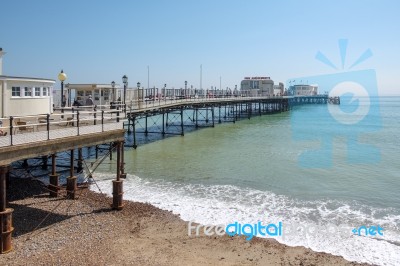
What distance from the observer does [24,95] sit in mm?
14344

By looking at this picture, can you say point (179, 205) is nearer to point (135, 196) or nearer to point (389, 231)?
point (135, 196)

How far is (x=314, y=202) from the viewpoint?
51.3ft

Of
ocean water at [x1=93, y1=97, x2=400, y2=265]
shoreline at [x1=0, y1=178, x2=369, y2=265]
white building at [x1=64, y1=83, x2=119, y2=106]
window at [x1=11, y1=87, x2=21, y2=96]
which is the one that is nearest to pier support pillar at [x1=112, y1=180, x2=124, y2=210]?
shoreline at [x1=0, y1=178, x2=369, y2=265]

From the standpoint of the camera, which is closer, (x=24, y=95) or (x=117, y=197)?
(x=117, y=197)

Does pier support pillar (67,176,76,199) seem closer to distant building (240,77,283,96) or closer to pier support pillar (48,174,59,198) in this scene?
pier support pillar (48,174,59,198)

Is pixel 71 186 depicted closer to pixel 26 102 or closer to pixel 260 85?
pixel 26 102

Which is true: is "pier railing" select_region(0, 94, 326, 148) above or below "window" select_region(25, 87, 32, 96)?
below

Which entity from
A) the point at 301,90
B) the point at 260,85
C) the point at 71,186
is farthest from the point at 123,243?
the point at 301,90

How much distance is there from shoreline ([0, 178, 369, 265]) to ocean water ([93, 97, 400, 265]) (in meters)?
1.07

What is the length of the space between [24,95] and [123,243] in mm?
7411

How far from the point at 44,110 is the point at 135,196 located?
5104mm

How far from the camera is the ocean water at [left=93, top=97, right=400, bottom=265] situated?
12102mm

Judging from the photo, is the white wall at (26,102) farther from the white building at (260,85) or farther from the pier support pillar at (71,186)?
the white building at (260,85)

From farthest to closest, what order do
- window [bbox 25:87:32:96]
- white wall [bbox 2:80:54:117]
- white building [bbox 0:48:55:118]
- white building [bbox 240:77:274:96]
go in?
1. white building [bbox 240:77:274:96]
2. window [bbox 25:87:32:96]
3. white wall [bbox 2:80:54:117]
4. white building [bbox 0:48:55:118]
